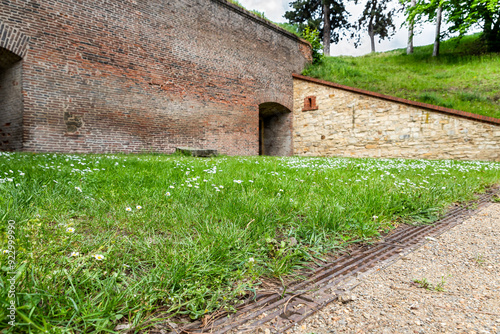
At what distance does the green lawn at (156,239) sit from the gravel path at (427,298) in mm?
453

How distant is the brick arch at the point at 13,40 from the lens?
25.6 feet

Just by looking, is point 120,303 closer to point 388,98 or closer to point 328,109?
point 388,98

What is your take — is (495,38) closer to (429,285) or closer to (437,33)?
(437,33)

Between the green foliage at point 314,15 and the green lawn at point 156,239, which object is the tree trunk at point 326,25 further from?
the green lawn at point 156,239

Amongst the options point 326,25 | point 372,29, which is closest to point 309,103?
point 326,25

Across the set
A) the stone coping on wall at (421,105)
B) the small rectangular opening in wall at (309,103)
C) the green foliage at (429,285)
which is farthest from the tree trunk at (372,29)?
the green foliage at (429,285)

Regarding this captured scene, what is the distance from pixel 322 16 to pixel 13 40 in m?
27.4

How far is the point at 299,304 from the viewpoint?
149cm

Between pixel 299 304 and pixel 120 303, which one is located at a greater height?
pixel 120 303

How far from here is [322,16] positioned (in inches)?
1097

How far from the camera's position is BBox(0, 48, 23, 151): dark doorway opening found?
8289 millimetres

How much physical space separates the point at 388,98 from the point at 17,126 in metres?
14.9

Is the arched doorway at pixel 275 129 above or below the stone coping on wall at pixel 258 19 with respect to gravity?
below

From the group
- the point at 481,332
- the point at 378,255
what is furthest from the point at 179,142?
the point at 481,332
